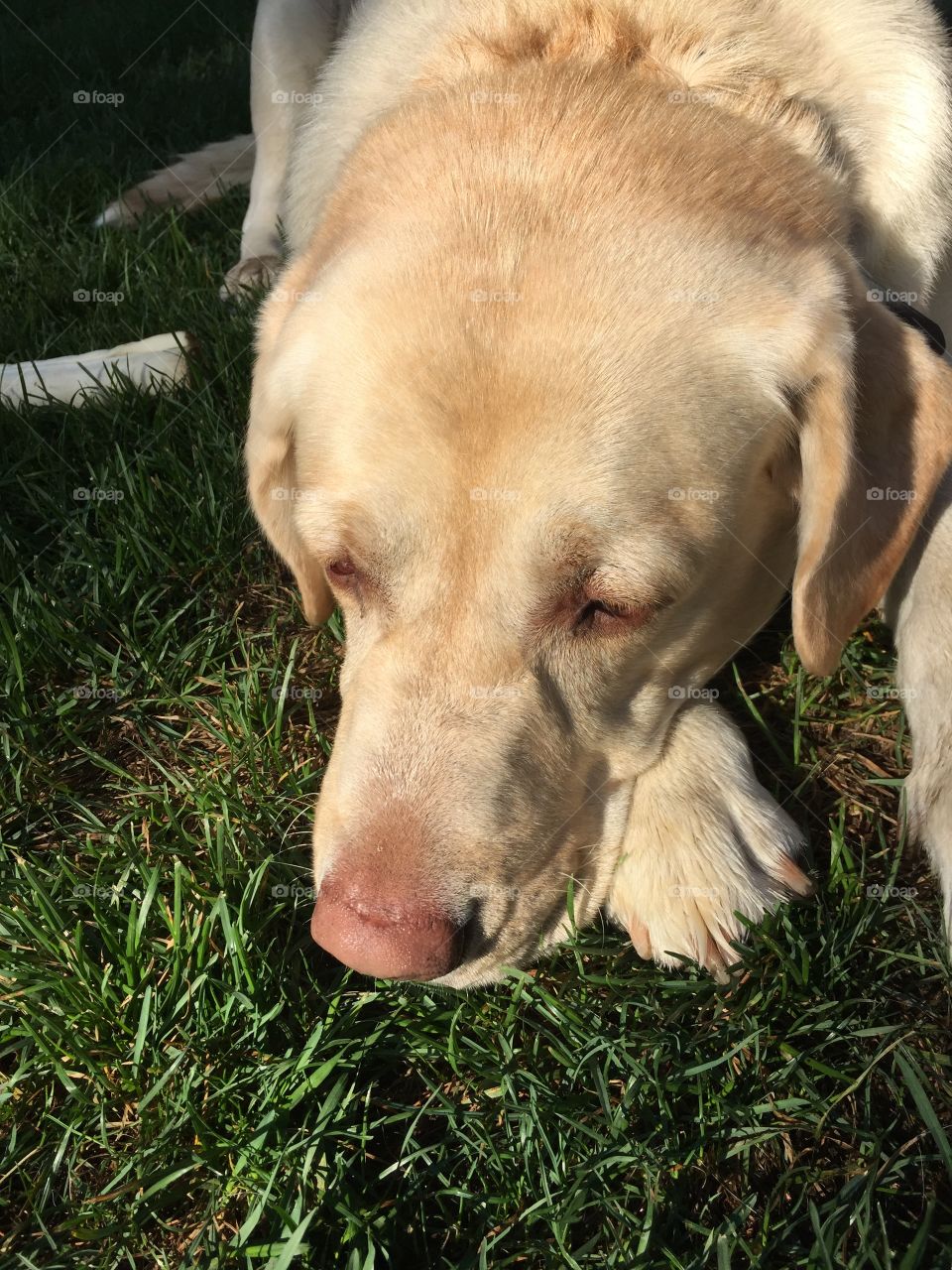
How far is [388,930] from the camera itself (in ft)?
6.23

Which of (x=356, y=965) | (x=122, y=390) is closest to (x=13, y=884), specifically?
(x=356, y=965)

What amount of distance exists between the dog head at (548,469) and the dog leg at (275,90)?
247 centimetres

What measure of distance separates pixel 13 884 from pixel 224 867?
1.50 feet

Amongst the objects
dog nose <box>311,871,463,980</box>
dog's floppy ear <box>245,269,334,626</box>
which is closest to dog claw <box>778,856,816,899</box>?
dog nose <box>311,871,463,980</box>

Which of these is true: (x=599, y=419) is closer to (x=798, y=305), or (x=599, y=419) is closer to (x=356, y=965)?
(x=798, y=305)

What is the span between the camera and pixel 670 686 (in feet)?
7.88

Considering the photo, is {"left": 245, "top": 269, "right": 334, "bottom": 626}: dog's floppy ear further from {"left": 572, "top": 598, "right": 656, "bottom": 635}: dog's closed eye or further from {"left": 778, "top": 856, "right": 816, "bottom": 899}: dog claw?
{"left": 778, "top": 856, "right": 816, "bottom": 899}: dog claw

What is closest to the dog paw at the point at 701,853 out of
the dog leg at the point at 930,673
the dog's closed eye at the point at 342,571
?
the dog leg at the point at 930,673

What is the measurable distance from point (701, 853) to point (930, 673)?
69 cm

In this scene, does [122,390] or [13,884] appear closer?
[13,884]

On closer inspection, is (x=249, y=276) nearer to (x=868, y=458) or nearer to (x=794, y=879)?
(x=868, y=458)

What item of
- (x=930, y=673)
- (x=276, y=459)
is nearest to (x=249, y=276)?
(x=276, y=459)

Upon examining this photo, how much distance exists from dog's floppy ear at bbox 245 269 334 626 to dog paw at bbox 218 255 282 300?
5.94 ft

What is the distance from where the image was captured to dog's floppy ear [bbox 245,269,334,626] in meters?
2.51
